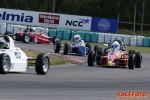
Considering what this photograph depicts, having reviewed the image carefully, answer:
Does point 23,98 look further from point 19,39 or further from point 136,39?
point 136,39

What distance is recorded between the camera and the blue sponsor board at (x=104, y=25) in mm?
47188

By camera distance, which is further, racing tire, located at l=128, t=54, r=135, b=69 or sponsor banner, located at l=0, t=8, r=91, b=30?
sponsor banner, located at l=0, t=8, r=91, b=30

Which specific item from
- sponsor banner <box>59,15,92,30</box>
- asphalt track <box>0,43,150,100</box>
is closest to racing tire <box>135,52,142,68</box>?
asphalt track <box>0,43,150,100</box>

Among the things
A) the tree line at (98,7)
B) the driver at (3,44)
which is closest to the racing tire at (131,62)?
the driver at (3,44)

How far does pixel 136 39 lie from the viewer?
4384cm

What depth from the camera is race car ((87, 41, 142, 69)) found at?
2308 centimetres

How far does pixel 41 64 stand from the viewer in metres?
17.7

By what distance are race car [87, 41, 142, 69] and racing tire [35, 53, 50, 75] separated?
546 cm

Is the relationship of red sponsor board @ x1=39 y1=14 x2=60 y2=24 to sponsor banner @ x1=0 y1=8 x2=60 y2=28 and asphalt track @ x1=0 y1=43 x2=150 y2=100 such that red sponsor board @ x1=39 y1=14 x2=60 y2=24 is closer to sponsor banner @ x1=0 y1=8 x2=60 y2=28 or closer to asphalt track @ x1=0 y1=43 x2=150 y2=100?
sponsor banner @ x1=0 y1=8 x2=60 y2=28

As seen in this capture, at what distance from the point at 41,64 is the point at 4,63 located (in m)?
1.51

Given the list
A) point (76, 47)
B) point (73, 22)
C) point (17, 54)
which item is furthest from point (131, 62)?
point (73, 22)

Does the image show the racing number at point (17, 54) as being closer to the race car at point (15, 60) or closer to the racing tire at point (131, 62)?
the race car at point (15, 60)

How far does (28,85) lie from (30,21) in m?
34.5

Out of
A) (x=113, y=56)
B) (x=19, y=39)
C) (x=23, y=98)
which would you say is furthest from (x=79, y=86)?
(x=19, y=39)
